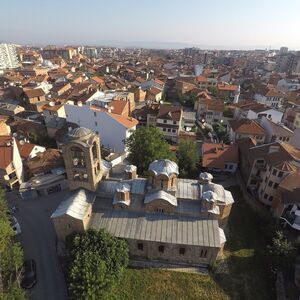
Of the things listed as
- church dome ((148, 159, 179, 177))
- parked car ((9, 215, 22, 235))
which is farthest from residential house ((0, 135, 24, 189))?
church dome ((148, 159, 179, 177))

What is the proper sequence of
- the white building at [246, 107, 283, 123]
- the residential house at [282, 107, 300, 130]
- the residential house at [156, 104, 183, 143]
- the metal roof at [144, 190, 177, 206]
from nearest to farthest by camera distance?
1. the metal roof at [144, 190, 177, 206]
2. the residential house at [156, 104, 183, 143]
3. the white building at [246, 107, 283, 123]
4. the residential house at [282, 107, 300, 130]

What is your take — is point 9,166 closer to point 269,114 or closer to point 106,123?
point 106,123

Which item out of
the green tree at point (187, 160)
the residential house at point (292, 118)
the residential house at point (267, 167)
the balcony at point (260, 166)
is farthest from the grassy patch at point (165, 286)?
the residential house at point (292, 118)

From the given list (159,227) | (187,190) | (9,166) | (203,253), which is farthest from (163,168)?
(9,166)

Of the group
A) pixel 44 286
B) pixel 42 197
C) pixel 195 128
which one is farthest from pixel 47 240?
pixel 195 128

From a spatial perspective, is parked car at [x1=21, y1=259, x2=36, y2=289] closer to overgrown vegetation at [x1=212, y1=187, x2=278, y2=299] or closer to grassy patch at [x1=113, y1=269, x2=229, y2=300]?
grassy patch at [x1=113, y1=269, x2=229, y2=300]

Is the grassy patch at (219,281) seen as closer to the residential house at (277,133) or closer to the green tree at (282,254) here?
the green tree at (282,254)

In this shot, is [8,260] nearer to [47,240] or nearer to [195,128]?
[47,240]
